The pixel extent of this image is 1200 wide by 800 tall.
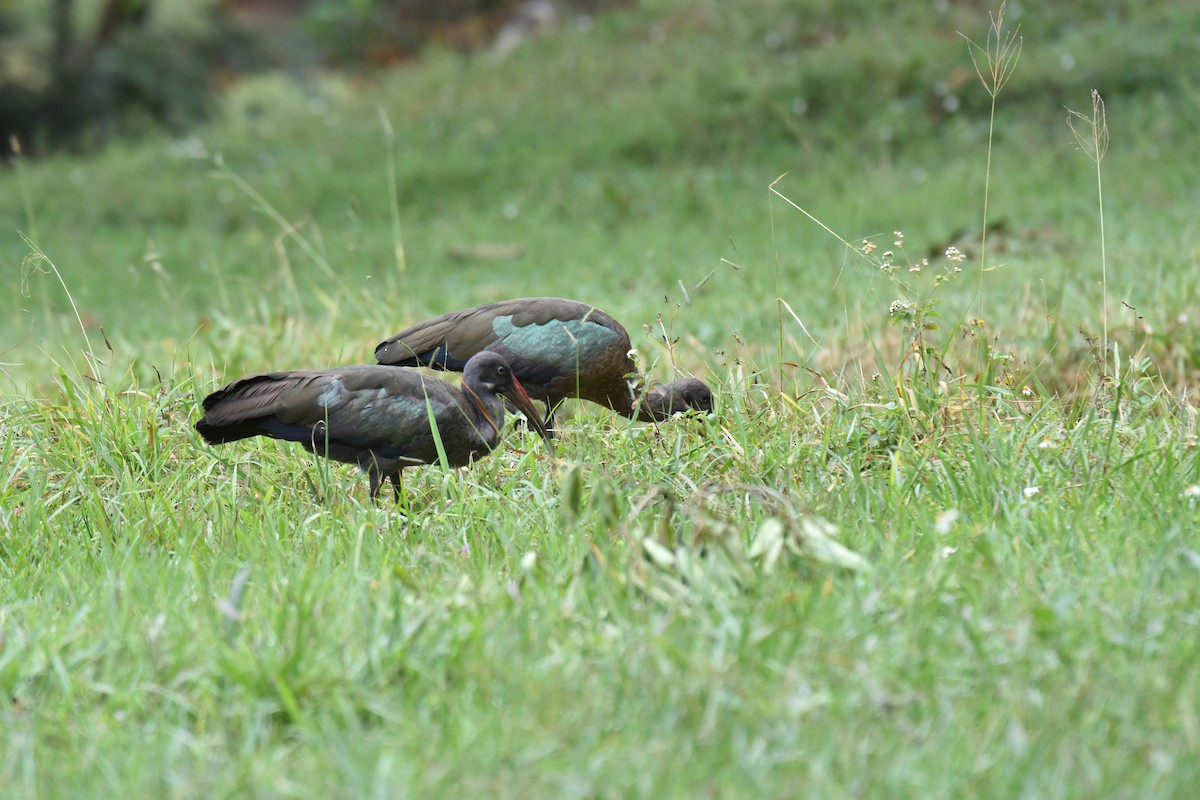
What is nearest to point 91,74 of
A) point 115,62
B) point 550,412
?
point 115,62

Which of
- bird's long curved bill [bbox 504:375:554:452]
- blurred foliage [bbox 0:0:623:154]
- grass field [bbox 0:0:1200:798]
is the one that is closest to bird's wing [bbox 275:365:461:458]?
grass field [bbox 0:0:1200:798]

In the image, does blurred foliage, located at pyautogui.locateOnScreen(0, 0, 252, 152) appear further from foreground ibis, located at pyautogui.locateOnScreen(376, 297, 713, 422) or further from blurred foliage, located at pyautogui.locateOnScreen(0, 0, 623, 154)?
foreground ibis, located at pyautogui.locateOnScreen(376, 297, 713, 422)

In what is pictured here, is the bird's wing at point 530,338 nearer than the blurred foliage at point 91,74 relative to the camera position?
Yes

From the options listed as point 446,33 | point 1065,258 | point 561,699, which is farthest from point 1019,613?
point 446,33

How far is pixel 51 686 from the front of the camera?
2963mm

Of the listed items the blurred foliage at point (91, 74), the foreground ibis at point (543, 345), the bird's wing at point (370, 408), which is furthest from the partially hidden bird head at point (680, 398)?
the blurred foliage at point (91, 74)

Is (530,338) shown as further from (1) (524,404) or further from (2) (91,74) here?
(2) (91,74)

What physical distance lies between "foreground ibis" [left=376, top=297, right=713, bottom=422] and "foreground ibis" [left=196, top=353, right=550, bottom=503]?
75 cm

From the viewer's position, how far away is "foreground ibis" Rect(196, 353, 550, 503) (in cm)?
433

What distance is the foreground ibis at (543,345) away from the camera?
5270 millimetres

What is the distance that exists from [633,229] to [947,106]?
3.05 metres

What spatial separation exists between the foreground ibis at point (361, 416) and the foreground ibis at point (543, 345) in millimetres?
746

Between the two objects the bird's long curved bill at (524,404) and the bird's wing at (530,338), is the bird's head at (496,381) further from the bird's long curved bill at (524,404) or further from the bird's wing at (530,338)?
the bird's wing at (530,338)

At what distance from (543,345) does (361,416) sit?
1.08 m
